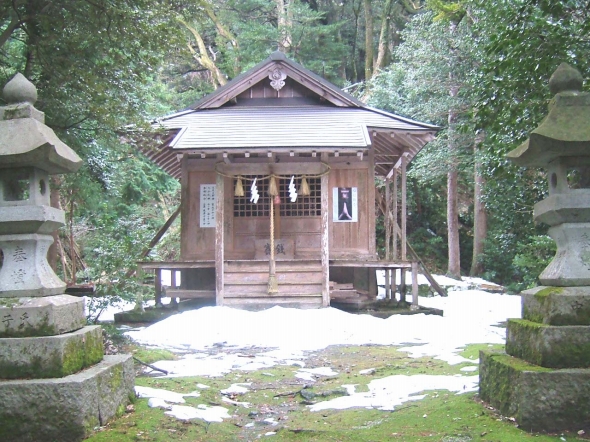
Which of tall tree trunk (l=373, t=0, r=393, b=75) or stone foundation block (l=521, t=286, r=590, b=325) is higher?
tall tree trunk (l=373, t=0, r=393, b=75)

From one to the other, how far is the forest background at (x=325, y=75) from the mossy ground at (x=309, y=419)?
342cm

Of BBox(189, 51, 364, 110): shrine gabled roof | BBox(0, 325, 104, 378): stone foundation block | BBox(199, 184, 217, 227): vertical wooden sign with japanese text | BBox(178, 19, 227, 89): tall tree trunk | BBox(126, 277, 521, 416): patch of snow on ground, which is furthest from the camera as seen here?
BBox(178, 19, 227, 89): tall tree trunk

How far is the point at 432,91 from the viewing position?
778 inches

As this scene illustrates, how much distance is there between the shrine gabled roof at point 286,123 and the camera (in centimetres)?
1229

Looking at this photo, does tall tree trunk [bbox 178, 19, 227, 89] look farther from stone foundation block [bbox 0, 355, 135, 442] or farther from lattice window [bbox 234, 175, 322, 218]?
stone foundation block [bbox 0, 355, 135, 442]

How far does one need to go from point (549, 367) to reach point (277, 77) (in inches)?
464

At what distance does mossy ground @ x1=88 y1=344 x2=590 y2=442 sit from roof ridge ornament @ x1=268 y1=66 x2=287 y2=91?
31.4 feet

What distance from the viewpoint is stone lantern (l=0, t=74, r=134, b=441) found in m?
3.90

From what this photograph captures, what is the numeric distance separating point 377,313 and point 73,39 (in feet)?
26.4

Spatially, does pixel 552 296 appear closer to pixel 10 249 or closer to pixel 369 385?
pixel 369 385

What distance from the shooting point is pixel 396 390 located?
5.73 m

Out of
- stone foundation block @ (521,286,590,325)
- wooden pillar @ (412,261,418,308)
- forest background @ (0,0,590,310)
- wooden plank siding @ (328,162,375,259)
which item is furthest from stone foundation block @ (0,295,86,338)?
wooden plank siding @ (328,162,375,259)

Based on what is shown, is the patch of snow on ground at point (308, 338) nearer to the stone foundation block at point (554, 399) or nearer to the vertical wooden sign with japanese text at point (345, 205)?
the stone foundation block at point (554, 399)

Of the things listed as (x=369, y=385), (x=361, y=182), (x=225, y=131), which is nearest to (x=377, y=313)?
(x=361, y=182)
